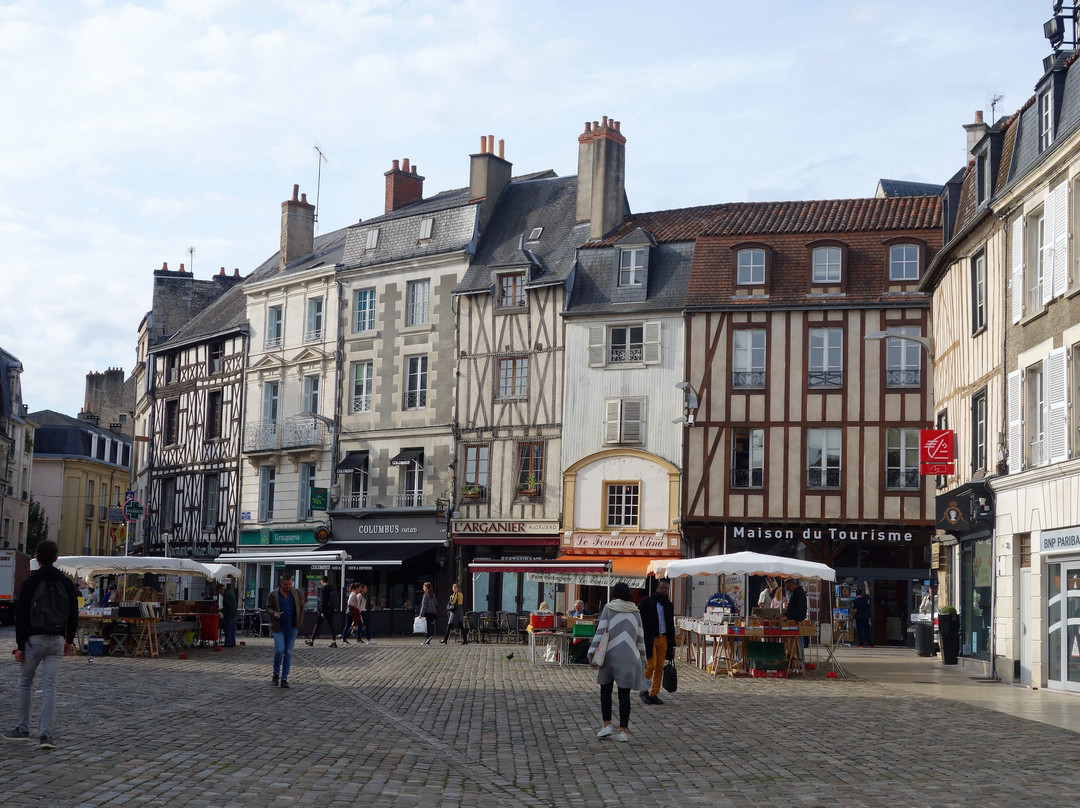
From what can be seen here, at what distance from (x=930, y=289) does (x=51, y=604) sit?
1955 cm

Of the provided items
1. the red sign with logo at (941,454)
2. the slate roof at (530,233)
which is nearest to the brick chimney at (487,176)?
the slate roof at (530,233)

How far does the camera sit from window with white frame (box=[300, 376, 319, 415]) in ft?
129

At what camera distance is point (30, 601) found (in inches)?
391

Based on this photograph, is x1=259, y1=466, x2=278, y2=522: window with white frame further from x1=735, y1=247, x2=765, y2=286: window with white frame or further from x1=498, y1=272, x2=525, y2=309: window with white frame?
x1=735, y1=247, x2=765, y2=286: window with white frame

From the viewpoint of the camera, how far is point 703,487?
32094 mm

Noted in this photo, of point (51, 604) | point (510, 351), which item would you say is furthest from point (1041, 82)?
Result: point (510, 351)

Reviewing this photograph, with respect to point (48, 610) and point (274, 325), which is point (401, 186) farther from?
point (48, 610)

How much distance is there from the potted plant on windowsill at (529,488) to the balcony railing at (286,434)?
6693 mm

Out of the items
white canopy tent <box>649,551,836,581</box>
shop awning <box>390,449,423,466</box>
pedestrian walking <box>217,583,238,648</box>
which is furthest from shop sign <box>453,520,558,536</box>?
white canopy tent <box>649,551,836,581</box>

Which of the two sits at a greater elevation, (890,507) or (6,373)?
(6,373)

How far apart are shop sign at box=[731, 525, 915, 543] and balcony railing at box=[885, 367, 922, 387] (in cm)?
323

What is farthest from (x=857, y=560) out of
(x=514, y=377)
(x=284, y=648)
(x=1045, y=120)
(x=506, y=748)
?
(x=506, y=748)

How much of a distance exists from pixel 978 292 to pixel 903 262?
10.1 metres

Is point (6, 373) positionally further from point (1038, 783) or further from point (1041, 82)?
point (1038, 783)
